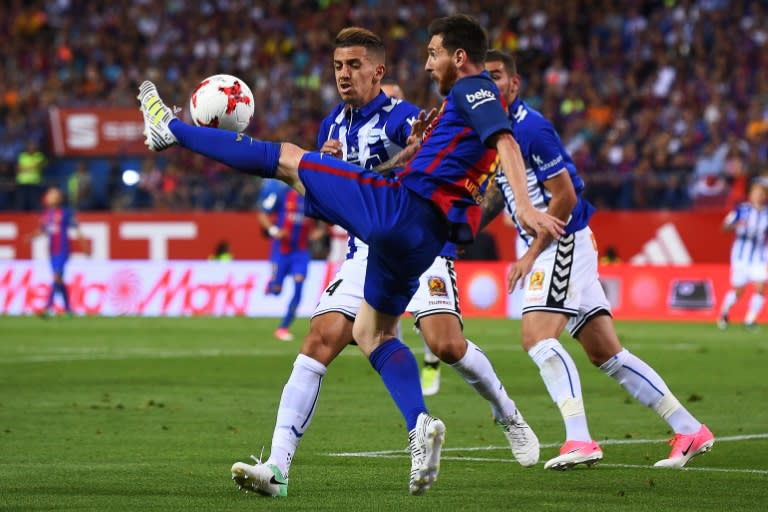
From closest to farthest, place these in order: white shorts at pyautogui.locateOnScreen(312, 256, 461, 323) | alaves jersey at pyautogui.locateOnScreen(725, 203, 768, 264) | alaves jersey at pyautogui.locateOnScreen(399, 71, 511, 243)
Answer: alaves jersey at pyautogui.locateOnScreen(399, 71, 511, 243), white shorts at pyautogui.locateOnScreen(312, 256, 461, 323), alaves jersey at pyautogui.locateOnScreen(725, 203, 768, 264)

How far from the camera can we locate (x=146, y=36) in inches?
1421

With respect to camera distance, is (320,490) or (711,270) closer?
(320,490)

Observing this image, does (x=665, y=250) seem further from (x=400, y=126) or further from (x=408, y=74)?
(x=400, y=126)

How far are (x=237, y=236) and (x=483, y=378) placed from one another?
69.2ft

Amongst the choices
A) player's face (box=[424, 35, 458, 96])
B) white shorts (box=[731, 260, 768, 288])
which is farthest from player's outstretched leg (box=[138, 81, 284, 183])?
white shorts (box=[731, 260, 768, 288])

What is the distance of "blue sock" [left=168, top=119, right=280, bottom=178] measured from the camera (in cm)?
654

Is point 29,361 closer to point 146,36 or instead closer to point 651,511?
point 651,511

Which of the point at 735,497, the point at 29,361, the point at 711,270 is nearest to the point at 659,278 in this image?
the point at 711,270

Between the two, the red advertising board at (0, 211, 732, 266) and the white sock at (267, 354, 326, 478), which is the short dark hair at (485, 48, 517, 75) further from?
the red advertising board at (0, 211, 732, 266)

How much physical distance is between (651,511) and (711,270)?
1862 centimetres

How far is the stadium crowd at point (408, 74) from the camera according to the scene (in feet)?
90.9

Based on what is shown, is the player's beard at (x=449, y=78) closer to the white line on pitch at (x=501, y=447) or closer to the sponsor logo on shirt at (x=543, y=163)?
the sponsor logo on shirt at (x=543, y=163)

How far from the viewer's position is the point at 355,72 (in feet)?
25.6

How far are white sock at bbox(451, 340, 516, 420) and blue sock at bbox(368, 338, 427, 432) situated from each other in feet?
2.87
